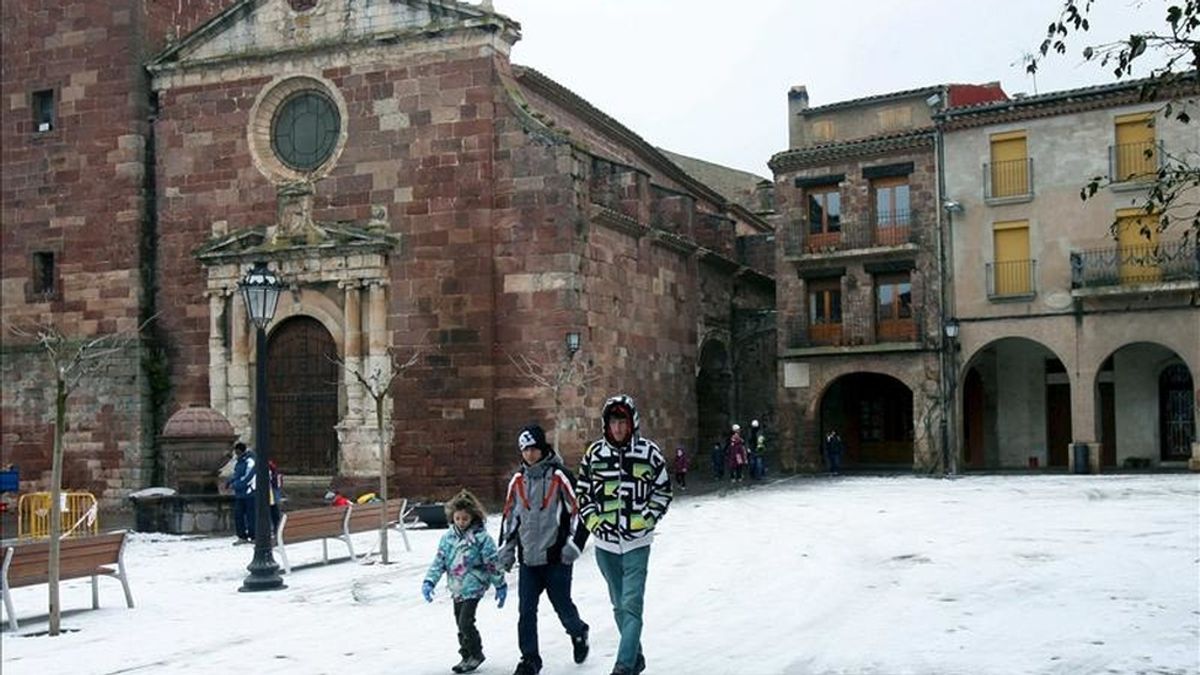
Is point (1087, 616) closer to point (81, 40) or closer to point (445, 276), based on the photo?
point (445, 276)

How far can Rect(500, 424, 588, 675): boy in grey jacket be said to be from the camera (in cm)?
893

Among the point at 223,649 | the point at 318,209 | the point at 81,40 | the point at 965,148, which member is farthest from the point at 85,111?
the point at 223,649

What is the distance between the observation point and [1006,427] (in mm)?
32844

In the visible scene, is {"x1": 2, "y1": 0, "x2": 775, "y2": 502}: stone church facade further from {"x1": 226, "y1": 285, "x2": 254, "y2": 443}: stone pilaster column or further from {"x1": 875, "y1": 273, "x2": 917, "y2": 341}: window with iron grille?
{"x1": 875, "y1": 273, "x2": 917, "y2": 341}: window with iron grille

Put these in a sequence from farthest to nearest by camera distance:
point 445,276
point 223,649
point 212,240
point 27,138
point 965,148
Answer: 1. point 965,148
2. point 27,138
3. point 212,240
4. point 445,276
5. point 223,649

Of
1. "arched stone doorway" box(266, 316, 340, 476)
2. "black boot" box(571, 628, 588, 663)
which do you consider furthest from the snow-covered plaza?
"arched stone doorway" box(266, 316, 340, 476)

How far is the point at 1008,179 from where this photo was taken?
30.6 meters

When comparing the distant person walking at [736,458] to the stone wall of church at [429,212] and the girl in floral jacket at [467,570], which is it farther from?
the girl in floral jacket at [467,570]

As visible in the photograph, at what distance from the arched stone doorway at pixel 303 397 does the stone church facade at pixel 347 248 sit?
49 mm

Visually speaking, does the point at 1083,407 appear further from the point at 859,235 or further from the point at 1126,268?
the point at 859,235

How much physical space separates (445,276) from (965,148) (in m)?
13.0

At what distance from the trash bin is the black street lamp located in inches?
774

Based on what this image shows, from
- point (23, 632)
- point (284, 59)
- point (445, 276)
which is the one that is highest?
point (284, 59)

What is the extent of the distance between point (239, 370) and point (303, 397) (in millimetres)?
1401
